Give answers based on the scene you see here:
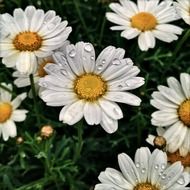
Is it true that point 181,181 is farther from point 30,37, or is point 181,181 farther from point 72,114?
point 30,37

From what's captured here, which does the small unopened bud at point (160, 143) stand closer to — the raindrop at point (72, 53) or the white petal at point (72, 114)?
the white petal at point (72, 114)

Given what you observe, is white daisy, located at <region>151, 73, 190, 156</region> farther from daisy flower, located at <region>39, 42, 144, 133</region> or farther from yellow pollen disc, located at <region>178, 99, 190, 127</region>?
daisy flower, located at <region>39, 42, 144, 133</region>

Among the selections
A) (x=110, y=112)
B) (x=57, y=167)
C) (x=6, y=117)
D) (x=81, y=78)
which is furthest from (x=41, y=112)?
(x=110, y=112)

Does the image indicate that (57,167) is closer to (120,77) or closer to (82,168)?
(82,168)

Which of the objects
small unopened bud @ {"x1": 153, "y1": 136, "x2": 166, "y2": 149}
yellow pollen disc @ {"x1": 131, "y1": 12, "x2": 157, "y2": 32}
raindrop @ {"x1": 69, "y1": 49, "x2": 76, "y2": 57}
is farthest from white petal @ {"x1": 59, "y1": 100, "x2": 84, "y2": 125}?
yellow pollen disc @ {"x1": 131, "y1": 12, "x2": 157, "y2": 32}

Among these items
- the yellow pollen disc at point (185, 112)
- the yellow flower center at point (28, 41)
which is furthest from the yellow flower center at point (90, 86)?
the yellow pollen disc at point (185, 112)

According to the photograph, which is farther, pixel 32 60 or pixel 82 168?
pixel 82 168

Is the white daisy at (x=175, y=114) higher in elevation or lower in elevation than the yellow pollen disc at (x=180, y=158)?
higher

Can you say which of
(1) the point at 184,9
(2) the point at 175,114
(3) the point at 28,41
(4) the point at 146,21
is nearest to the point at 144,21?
(4) the point at 146,21
